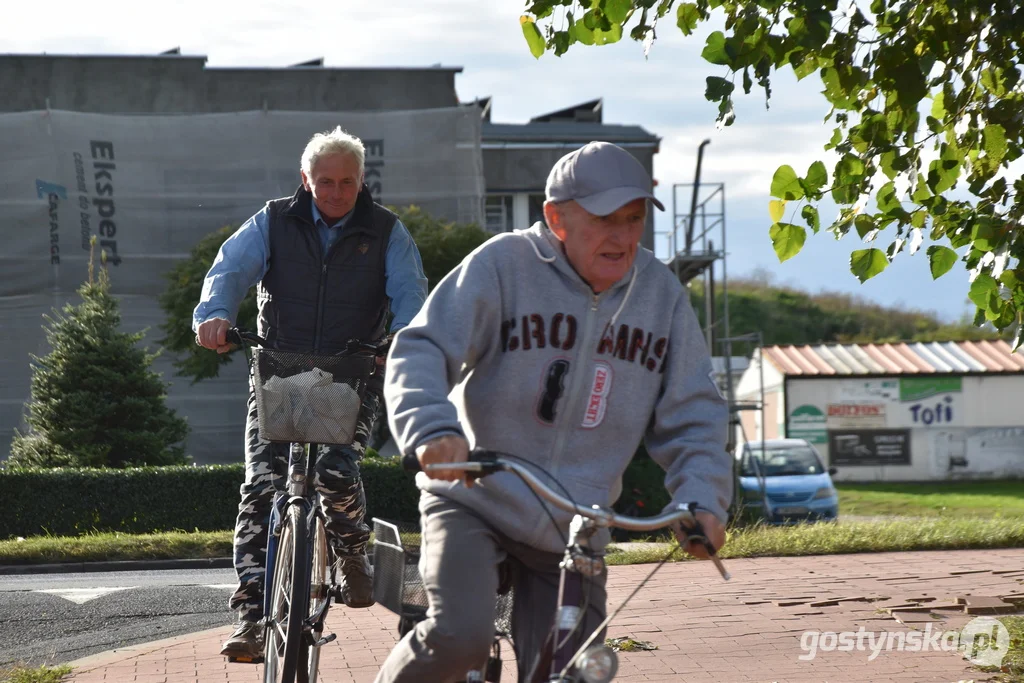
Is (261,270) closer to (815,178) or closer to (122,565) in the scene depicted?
(815,178)

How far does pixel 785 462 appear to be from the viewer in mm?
23562

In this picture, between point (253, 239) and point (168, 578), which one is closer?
point (253, 239)

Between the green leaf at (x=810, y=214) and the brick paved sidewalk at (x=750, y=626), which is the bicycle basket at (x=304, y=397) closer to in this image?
the brick paved sidewalk at (x=750, y=626)

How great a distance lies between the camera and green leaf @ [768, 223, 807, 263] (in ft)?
17.9

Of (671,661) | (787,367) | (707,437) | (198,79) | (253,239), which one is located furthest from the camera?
(787,367)

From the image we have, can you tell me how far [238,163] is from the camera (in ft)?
107

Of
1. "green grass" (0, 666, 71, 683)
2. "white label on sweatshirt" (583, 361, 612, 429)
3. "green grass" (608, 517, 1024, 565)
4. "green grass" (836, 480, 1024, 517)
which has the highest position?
"white label on sweatshirt" (583, 361, 612, 429)

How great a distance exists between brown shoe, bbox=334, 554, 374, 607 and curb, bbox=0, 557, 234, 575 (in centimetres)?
845

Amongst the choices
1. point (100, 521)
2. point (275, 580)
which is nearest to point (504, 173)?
point (100, 521)

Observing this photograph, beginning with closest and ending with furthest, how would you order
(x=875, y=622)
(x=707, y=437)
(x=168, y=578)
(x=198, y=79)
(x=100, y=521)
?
(x=707, y=437), (x=875, y=622), (x=168, y=578), (x=100, y=521), (x=198, y=79)

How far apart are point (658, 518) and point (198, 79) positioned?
3669 centimetres

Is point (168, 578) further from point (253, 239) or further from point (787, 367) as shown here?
point (787, 367)

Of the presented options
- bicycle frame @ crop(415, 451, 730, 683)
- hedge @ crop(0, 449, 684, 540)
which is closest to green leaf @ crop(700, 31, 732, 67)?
bicycle frame @ crop(415, 451, 730, 683)

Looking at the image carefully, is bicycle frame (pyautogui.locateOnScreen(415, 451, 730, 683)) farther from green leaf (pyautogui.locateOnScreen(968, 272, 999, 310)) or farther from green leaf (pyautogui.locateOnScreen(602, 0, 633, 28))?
green leaf (pyautogui.locateOnScreen(968, 272, 999, 310))
